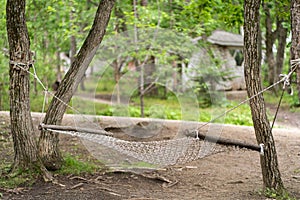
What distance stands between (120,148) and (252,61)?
3.66 ft

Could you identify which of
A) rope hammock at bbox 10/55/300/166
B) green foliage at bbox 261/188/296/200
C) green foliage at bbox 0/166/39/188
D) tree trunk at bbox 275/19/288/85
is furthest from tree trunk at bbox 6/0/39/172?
tree trunk at bbox 275/19/288/85

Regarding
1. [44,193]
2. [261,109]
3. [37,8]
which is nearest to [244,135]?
[261,109]

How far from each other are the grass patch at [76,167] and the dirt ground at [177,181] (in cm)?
8

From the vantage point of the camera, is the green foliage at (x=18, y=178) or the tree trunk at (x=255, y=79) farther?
the green foliage at (x=18, y=178)

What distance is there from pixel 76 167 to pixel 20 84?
3.19 ft

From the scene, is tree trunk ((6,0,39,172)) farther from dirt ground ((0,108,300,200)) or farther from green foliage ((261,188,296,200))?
green foliage ((261,188,296,200))

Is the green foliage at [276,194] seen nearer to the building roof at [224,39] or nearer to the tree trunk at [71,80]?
the tree trunk at [71,80]

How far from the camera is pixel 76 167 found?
Result: 13.0ft

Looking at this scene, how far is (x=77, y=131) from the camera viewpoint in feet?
9.76

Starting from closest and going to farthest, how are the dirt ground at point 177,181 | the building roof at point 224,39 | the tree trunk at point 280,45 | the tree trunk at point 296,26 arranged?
the tree trunk at point 296,26 < the dirt ground at point 177,181 < the tree trunk at point 280,45 < the building roof at point 224,39

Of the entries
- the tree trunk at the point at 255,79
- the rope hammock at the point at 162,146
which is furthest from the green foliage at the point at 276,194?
the rope hammock at the point at 162,146

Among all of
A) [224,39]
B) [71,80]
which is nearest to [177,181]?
[71,80]

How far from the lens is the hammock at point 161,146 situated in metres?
2.96

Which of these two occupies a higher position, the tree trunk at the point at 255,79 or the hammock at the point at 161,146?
the tree trunk at the point at 255,79
